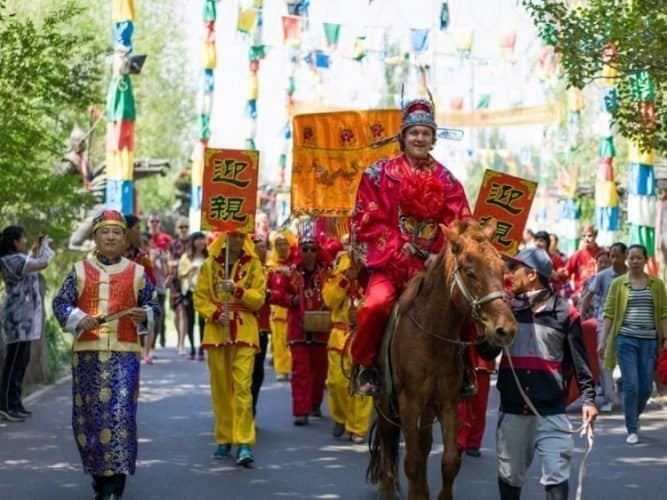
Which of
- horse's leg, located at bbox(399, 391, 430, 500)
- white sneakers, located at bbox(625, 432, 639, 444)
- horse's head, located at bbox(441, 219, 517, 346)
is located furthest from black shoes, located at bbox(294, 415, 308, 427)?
horse's head, located at bbox(441, 219, 517, 346)

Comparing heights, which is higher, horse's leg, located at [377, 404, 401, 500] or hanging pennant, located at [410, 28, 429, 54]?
hanging pennant, located at [410, 28, 429, 54]

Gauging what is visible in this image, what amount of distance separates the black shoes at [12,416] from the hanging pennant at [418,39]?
74.7 feet

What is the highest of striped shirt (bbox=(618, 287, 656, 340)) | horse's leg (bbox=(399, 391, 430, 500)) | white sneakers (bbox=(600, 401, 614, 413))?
striped shirt (bbox=(618, 287, 656, 340))

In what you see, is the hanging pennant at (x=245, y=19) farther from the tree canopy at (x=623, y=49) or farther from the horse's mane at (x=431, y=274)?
the horse's mane at (x=431, y=274)

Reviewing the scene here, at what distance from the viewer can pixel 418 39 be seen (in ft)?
119

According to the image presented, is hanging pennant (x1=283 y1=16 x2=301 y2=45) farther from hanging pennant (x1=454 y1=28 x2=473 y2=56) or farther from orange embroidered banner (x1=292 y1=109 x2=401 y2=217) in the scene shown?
orange embroidered banner (x1=292 y1=109 x2=401 y2=217)

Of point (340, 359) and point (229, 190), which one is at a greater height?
point (229, 190)

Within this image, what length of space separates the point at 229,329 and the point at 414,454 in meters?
3.83

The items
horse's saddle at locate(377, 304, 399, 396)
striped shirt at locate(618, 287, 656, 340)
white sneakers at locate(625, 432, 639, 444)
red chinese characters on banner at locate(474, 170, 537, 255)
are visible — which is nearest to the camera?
horse's saddle at locate(377, 304, 399, 396)

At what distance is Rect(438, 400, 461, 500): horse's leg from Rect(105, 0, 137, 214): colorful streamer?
13023 millimetres

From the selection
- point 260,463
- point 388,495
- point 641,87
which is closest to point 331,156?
point 641,87

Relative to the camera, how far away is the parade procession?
852cm

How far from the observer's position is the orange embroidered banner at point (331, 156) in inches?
706

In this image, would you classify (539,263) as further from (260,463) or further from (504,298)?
(260,463)
